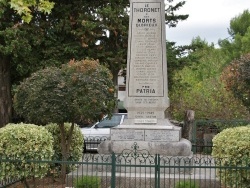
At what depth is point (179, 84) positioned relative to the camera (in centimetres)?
2330

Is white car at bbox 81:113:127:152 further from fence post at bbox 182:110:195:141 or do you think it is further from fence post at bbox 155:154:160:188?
fence post at bbox 155:154:160:188

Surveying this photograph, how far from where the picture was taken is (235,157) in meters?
9.37

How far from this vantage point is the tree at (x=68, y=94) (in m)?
11.3

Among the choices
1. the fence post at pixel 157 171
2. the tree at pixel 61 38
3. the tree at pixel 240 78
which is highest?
the tree at pixel 61 38

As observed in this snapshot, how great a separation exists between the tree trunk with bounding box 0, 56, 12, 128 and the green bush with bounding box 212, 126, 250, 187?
12.9 metres

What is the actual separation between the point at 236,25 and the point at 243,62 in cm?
3009

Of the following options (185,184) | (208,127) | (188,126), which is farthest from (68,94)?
(208,127)

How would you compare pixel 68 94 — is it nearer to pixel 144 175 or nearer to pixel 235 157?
pixel 144 175

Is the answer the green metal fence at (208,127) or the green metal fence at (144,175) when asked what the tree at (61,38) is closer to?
the green metal fence at (208,127)

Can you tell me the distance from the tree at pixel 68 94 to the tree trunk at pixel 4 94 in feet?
30.1

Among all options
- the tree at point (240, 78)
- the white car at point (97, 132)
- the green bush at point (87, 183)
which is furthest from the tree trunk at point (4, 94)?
the green bush at point (87, 183)

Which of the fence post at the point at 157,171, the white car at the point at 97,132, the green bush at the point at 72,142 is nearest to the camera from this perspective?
the fence post at the point at 157,171

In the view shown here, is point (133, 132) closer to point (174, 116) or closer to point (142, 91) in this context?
point (142, 91)

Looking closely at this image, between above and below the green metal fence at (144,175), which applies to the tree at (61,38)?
above
